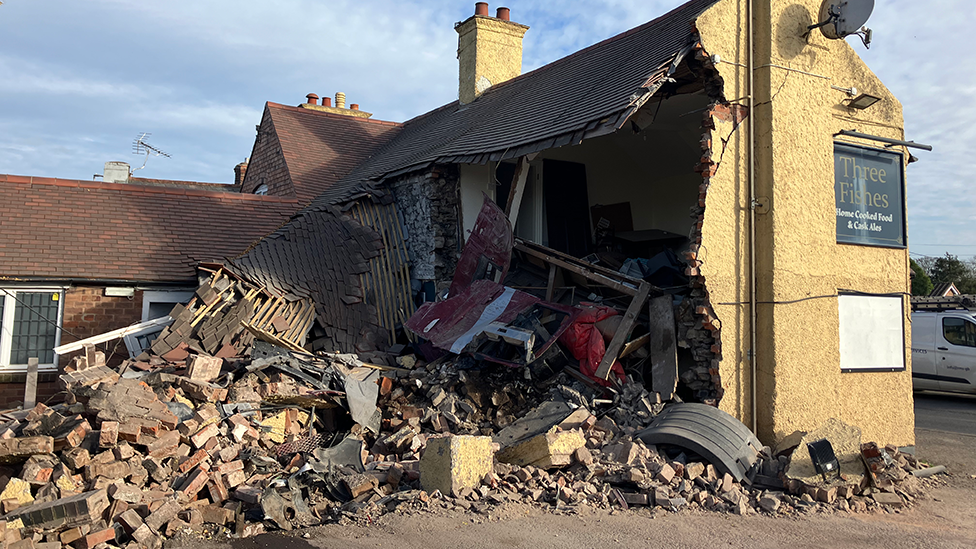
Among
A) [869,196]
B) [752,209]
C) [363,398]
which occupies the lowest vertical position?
[363,398]

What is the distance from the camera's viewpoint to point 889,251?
33.0ft

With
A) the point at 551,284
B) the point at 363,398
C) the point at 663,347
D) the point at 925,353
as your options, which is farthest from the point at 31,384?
the point at 925,353

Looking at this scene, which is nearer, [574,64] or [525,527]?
[525,527]

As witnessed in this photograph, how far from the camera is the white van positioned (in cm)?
1502

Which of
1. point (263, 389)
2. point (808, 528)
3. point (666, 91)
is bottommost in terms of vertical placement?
point (808, 528)

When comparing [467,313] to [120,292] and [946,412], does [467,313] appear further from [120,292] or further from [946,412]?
[946,412]

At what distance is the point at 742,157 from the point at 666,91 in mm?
1468

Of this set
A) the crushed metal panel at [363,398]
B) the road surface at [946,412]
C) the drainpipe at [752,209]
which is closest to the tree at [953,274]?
the road surface at [946,412]

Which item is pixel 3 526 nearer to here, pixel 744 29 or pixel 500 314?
pixel 500 314

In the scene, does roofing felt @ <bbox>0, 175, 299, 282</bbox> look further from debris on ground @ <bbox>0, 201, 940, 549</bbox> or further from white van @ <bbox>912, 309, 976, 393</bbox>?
white van @ <bbox>912, 309, 976, 393</bbox>

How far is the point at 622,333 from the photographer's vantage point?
880cm

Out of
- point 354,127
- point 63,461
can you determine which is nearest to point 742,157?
point 63,461

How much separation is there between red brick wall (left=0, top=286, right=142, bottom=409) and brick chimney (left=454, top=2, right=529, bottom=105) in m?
9.14

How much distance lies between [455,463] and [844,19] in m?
7.79
